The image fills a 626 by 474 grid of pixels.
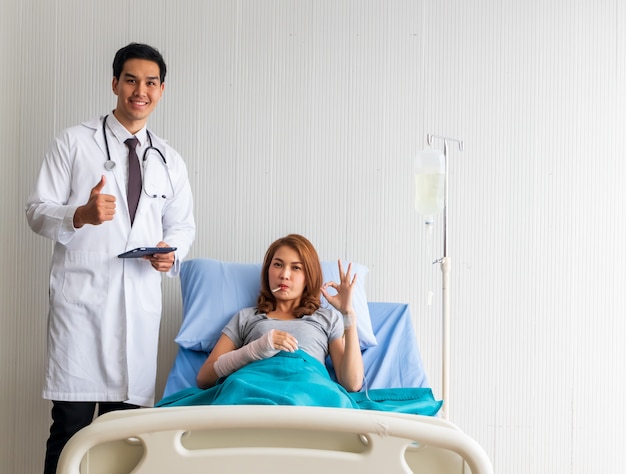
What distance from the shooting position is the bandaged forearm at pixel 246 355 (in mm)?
2242

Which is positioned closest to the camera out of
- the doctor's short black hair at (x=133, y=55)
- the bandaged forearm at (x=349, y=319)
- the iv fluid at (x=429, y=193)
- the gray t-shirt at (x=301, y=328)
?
the bandaged forearm at (x=349, y=319)

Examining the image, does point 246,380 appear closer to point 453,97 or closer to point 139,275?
point 139,275

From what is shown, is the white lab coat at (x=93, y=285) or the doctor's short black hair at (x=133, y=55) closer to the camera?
the white lab coat at (x=93, y=285)

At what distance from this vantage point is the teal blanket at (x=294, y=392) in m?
1.89

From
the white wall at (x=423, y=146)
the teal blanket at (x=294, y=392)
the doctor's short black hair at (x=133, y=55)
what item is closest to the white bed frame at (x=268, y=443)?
the teal blanket at (x=294, y=392)

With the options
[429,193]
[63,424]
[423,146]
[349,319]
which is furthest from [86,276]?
[423,146]

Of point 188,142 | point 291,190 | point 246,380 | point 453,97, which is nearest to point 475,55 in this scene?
point 453,97

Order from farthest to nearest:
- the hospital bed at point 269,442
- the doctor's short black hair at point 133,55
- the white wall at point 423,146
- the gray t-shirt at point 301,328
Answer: the white wall at point 423,146 → the doctor's short black hair at point 133,55 → the gray t-shirt at point 301,328 → the hospital bed at point 269,442

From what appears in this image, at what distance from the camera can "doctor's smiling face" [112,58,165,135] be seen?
2.54 m

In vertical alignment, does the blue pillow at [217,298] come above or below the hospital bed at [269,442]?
above

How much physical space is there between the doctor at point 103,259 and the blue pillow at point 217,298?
16 centimetres

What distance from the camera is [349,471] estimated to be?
61.4 inches

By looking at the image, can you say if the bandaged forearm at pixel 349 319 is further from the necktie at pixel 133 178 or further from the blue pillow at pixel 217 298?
the necktie at pixel 133 178

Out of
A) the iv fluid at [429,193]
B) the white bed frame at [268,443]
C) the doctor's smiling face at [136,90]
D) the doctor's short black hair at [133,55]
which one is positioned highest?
the doctor's short black hair at [133,55]
